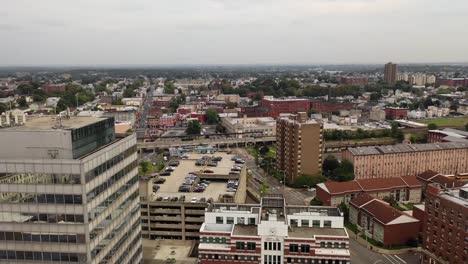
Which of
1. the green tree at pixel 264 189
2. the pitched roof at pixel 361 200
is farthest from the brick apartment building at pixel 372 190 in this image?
the green tree at pixel 264 189

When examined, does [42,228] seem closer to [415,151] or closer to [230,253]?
[230,253]

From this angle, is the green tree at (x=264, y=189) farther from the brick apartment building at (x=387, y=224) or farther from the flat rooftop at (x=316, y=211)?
the flat rooftop at (x=316, y=211)

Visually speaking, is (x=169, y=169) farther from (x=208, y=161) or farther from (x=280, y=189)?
(x=280, y=189)

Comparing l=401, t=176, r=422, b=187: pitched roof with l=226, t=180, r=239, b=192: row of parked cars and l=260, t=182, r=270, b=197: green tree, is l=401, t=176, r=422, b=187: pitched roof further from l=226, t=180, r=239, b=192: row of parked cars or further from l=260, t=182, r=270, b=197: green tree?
l=226, t=180, r=239, b=192: row of parked cars

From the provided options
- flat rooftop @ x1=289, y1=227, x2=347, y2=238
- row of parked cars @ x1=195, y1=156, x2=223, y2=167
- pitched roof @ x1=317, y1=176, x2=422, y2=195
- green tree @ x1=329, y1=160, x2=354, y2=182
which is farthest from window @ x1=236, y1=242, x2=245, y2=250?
green tree @ x1=329, y1=160, x2=354, y2=182

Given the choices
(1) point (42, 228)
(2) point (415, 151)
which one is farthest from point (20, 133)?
(2) point (415, 151)

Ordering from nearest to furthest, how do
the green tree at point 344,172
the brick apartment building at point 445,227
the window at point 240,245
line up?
the window at point 240,245
the brick apartment building at point 445,227
the green tree at point 344,172
